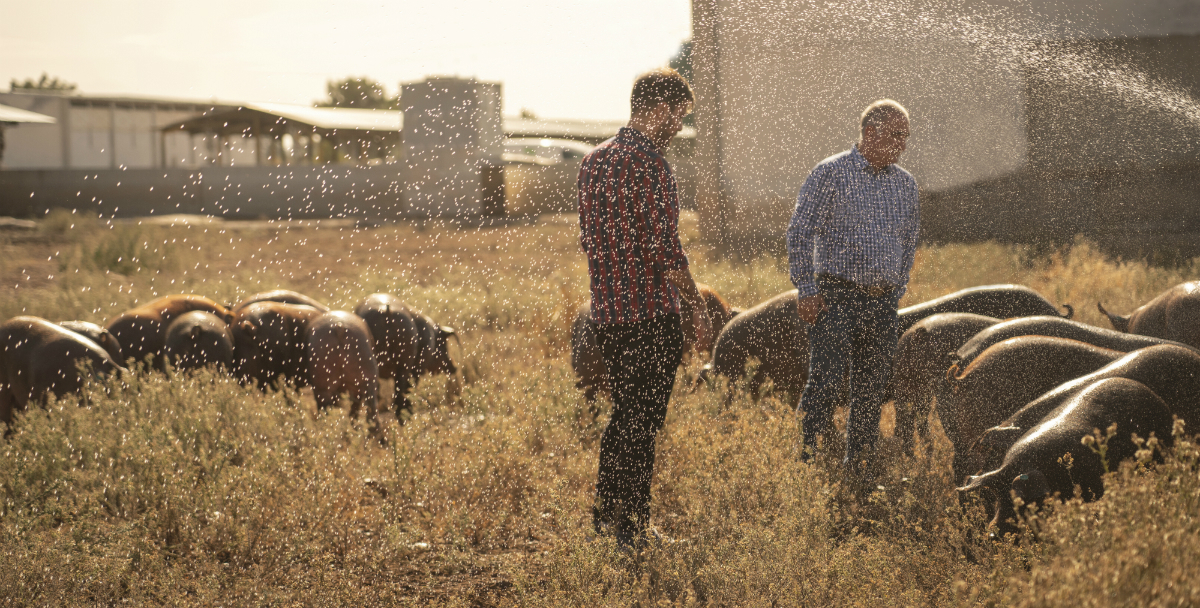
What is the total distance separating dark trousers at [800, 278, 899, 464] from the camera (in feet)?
14.8

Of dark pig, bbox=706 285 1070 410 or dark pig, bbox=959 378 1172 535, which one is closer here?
dark pig, bbox=959 378 1172 535

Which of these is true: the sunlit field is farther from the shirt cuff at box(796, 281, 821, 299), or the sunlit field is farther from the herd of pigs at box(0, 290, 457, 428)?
the shirt cuff at box(796, 281, 821, 299)

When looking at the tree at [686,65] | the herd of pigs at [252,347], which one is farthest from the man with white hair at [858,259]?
the tree at [686,65]

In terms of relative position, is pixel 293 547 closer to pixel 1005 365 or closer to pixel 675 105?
pixel 675 105

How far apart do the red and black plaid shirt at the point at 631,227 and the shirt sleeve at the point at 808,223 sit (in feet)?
3.61

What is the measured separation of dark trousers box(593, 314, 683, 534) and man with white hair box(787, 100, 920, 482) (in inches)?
40.8

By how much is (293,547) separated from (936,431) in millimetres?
3579

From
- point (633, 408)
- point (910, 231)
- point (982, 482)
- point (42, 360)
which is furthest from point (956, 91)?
point (42, 360)

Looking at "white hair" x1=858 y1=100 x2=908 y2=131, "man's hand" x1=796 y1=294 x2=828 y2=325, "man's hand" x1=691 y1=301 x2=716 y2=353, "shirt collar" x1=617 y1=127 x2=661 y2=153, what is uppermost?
"white hair" x1=858 y1=100 x2=908 y2=131

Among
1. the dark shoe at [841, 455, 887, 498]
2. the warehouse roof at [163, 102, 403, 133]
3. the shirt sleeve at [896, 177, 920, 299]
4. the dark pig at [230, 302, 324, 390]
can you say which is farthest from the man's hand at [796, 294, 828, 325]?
the warehouse roof at [163, 102, 403, 133]

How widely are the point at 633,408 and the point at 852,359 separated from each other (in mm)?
1441

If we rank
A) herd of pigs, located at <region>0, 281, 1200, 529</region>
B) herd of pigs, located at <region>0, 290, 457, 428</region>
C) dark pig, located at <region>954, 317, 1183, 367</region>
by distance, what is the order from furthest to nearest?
herd of pigs, located at <region>0, 290, 457, 428</region> → dark pig, located at <region>954, 317, 1183, 367</region> → herd of pigs, located at <region>0, 281, 1200, 529</region>

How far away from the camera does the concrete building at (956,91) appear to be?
12.2m

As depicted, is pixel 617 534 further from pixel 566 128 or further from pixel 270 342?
pixel 566 128
